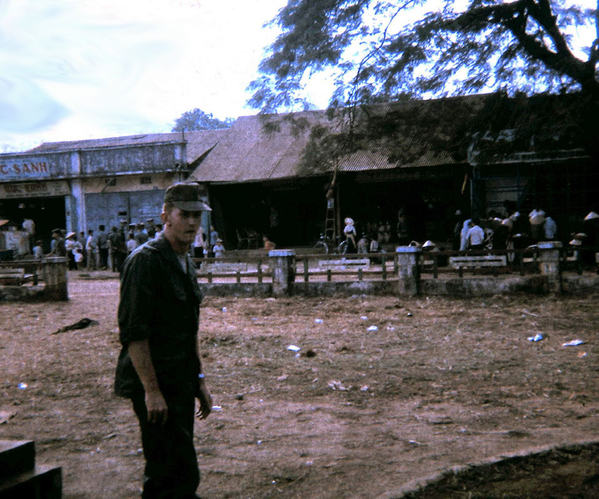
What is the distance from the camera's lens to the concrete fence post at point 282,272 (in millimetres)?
13086

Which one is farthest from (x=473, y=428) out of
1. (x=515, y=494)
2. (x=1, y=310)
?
(x=1, y=310)

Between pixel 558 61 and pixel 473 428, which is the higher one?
pixel 558 61

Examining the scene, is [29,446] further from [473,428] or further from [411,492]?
[473,428]

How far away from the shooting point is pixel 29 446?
2820 millimetres

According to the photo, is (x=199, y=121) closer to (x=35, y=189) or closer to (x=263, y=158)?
(x=35, y=189)

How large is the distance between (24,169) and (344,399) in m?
25.2

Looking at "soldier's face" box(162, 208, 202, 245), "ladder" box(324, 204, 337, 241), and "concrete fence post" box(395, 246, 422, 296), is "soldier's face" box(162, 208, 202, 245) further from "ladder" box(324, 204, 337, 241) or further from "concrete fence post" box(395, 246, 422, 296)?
"ladder" box(324, 204, 337, 241)

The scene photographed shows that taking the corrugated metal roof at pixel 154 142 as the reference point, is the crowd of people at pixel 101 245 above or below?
below

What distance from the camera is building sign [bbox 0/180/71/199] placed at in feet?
87.8

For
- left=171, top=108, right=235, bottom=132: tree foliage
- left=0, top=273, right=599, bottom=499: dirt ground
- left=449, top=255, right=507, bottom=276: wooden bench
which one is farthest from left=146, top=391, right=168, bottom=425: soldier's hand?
left=171, top=108, right=235, bottom=132: tree foliage

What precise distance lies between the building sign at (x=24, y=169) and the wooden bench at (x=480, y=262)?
2077cm

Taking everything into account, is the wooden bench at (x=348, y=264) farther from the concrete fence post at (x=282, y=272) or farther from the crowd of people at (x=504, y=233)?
the crowd of people at (x=504, y=233)

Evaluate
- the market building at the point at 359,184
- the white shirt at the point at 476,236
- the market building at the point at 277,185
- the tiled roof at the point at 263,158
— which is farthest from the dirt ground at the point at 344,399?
the tiled roof at the point at 263,158

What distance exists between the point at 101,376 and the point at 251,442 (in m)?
3.03
